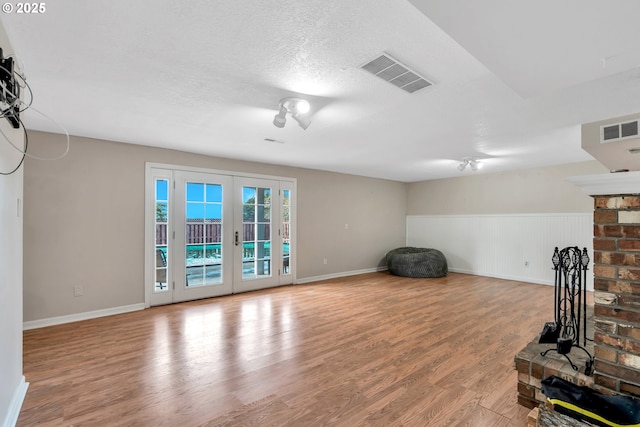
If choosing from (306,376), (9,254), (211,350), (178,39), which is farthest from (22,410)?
→ (178,39)

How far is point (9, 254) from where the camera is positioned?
181 centimetres

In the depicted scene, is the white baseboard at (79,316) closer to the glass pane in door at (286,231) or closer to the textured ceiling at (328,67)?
the textured ceiling at (328,67)

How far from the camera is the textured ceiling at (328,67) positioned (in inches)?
55.5

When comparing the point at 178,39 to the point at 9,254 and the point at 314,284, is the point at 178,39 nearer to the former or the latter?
the point at 9,254

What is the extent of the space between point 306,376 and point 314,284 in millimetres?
3541

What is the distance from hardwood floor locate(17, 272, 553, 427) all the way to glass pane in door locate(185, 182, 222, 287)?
546 mm

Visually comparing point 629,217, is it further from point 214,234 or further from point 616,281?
point 214,234

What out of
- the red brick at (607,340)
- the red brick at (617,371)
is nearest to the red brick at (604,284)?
the red brick at (607,340)

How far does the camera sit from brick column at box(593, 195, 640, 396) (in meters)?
1.57

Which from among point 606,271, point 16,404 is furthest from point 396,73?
point 16,404

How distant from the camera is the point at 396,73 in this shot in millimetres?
2172

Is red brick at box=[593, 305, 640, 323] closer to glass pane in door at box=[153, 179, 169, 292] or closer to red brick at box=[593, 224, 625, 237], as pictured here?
red brick at box=[593, 224, 625, 237]

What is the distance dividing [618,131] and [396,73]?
2633 mm

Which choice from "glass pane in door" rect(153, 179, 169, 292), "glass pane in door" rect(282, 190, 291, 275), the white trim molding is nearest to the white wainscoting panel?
"glass pane in door" rect(282, 190, 291, 275)
